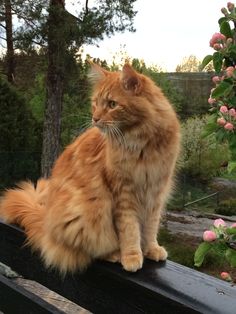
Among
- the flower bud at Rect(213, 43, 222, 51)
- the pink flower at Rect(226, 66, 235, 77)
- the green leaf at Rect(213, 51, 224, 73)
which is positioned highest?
the flower bud at Rect(213, 43, 222, 51)

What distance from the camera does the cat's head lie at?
2.09 metres

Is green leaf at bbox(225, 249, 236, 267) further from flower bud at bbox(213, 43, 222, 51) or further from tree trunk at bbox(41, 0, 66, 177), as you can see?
tree trunk at bbox(41, 0, 66, 177)

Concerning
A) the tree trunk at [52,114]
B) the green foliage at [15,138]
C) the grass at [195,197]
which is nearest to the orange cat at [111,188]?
the tree trunk at [52,114]

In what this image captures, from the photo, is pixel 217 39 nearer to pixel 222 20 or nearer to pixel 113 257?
pixel 222 20

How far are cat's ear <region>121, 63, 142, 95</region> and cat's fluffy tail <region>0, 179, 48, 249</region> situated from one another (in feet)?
1.98

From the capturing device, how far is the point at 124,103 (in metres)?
2.15

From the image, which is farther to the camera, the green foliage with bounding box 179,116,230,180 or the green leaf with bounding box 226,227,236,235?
the green foliage with bounding box 179,116,230,180

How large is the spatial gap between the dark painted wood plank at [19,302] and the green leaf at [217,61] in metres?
0.77

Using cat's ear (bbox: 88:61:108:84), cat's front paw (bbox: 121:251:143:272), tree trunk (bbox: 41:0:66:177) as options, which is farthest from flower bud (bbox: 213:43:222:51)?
tree trunk (bbox: 41:0:66:177)

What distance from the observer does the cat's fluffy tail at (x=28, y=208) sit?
1.90 metres

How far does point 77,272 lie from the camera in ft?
5.21

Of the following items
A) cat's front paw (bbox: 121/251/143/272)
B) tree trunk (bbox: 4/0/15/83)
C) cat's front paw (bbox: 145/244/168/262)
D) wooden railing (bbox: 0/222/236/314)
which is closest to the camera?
wooden railing (bbox: 0/222/236/314)

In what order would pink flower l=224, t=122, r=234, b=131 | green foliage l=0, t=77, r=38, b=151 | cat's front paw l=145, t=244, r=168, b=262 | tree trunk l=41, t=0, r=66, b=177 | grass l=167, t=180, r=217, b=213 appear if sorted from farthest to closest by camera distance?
1. grass l=167, t=180, r=217, b=213
2. green foliage l=0, t=77, r=38, b=151
3. tree trunk l=41, t=0, r=66, b=177
4. cat's front paw l=145, t=244, r=168, b=262
5. pink flower l=224, t=122, r=234, b=131

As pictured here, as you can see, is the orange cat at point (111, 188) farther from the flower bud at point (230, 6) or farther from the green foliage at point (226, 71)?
the flower bud at point (230, 6)
